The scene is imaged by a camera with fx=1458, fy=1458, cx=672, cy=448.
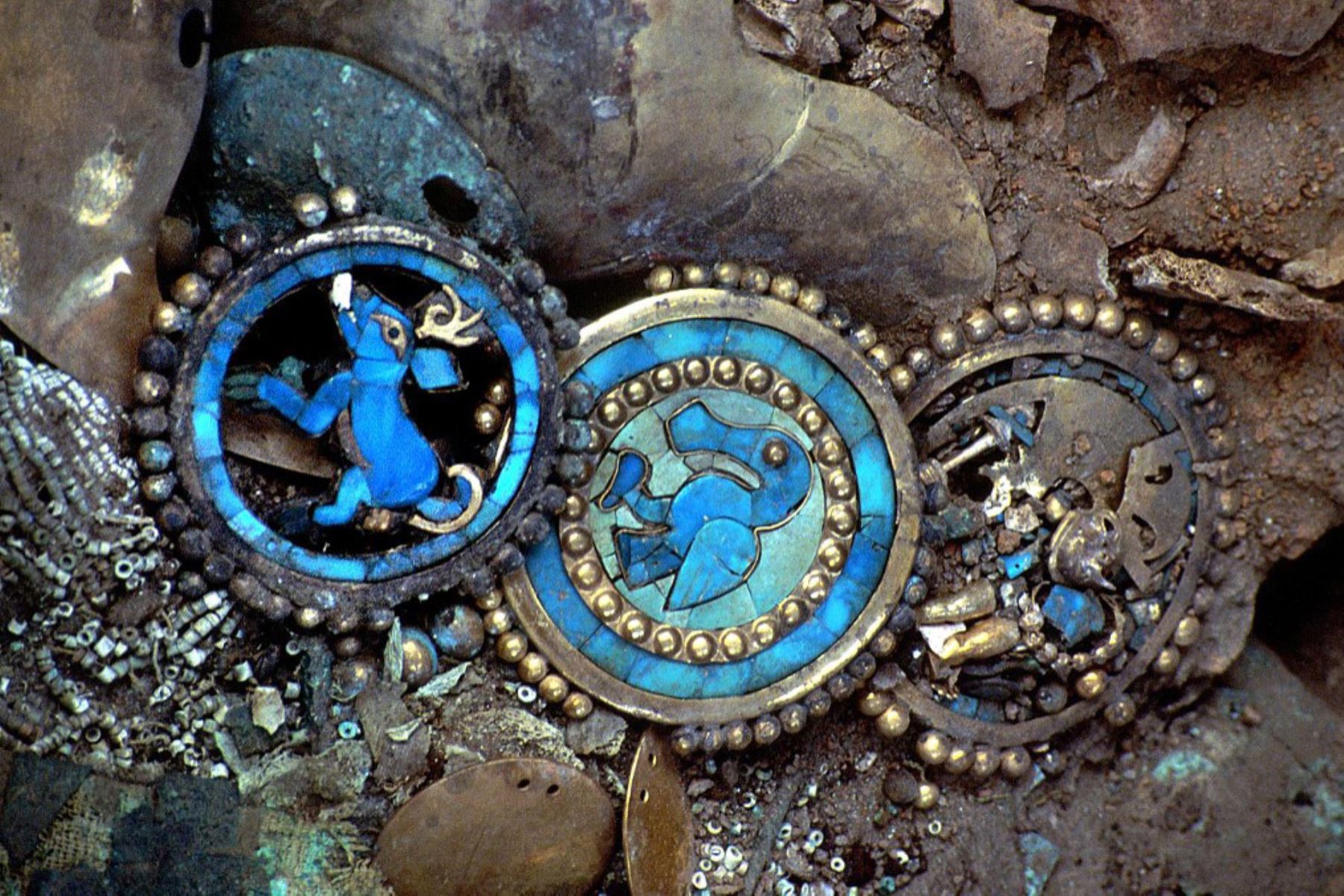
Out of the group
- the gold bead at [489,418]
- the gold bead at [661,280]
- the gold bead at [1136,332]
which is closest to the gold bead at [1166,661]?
the gold bead at [1136,332]

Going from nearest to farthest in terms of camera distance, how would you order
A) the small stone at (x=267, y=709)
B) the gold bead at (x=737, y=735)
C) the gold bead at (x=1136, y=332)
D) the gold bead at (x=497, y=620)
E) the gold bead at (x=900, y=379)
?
the small stone at (x=267, y=709) → the gold bead at (x=497, y=620) → the gold bead at (x=737, y=735) → the gold bead at (x=900, y=379) → the gold bead at (x=1136, y=332)

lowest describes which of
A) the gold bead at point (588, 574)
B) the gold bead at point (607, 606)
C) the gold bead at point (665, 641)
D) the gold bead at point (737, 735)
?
the gold bead at point (737, 735)

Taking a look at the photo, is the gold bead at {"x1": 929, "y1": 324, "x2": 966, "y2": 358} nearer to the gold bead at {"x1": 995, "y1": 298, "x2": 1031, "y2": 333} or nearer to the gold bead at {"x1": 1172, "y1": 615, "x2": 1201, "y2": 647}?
the gold bead at {"x1": 995, "y1": 298, "x2": 1031, "y2": 333}

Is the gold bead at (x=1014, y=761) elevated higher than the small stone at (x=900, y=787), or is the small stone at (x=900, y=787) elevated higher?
the gold bead at (x=1014, y=761)

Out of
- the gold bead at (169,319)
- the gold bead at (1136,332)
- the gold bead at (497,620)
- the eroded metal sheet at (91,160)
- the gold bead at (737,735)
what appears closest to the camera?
the eroded metal sheet at (91,160)

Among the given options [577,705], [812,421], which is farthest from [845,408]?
[577,705]

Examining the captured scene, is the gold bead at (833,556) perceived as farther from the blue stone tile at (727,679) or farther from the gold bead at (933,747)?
the gold bead at (933,747)

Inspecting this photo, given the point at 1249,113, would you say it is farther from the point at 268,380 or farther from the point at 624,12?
the point at 268,380

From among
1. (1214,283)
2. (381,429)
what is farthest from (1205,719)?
(381,429)

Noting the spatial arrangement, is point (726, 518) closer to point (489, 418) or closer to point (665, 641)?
point (665, 641)
